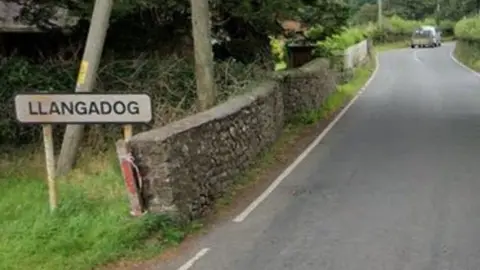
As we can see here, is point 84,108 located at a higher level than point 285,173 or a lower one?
higher

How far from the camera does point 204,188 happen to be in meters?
10.2

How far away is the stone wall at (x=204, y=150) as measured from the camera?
898cm

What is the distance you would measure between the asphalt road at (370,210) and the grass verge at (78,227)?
1.80 ft


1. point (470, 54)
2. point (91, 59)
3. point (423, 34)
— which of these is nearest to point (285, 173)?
point (91, 59)

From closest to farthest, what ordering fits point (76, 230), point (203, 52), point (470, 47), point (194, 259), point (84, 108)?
point (194, 259) < point (76, 230) < point (84, 108) < point (203, 52) < point (470, 47)

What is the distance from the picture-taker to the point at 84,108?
30.2 feet

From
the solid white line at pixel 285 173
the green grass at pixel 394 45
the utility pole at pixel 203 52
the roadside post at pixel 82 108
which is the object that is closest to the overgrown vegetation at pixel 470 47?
the green grass at pixel 394 45

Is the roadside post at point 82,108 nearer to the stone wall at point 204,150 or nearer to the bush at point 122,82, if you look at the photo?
the stone wall at point 204,150

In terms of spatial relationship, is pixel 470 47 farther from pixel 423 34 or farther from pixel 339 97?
pixel 423 34

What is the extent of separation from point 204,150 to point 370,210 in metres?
2.37

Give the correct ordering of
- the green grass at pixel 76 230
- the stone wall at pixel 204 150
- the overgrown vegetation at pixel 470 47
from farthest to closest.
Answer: the overgrown vegetation at pixel 470 47 < the stone wall at pixel 204 150 < the green grass at pixel 76 230

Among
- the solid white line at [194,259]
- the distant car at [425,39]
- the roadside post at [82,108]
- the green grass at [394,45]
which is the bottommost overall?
the green grass at [394,45]

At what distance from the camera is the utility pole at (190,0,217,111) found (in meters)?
13.9

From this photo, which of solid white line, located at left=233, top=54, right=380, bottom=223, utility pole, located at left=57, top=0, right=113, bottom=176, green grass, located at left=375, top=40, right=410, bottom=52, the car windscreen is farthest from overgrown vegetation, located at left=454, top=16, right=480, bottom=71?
utility pole, located at left=57, top=0, right=113, bottom=176
